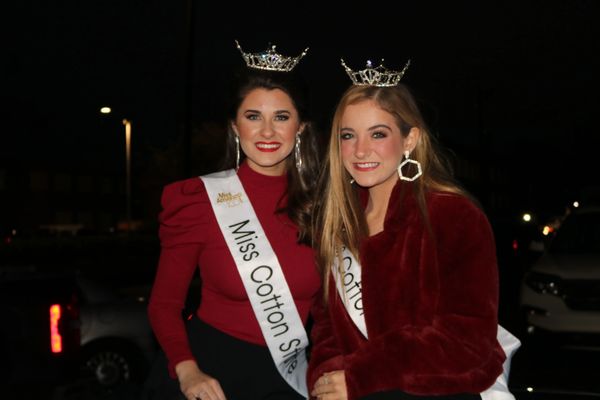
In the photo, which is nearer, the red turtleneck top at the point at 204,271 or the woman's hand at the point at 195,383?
the woman's hand at the point at 195,383

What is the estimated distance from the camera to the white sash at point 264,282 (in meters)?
2.73

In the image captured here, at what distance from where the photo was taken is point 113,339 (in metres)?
7.59

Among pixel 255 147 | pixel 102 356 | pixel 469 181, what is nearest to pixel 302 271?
pixel 255 147

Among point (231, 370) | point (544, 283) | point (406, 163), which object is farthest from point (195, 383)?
point (544, 283)

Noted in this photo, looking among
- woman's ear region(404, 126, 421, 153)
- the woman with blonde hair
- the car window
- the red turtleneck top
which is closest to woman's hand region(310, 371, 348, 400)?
the woman with blonde hair

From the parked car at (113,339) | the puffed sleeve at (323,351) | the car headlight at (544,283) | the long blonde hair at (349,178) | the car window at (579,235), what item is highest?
the long blonde hair at (349,178)

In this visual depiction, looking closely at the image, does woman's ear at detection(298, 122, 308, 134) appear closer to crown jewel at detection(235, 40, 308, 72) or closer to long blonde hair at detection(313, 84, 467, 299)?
crown jewel at detection(235, 40, 308, 72)

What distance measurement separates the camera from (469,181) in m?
70.1

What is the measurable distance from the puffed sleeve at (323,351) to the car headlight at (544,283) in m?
6.15

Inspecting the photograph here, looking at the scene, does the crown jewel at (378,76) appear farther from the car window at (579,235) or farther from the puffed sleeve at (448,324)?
the car window at (579,235)

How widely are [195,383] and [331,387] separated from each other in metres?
0.45

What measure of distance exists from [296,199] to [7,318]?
3601 mm

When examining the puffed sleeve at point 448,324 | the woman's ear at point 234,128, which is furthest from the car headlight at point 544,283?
the puffed sleeve at point 448,324

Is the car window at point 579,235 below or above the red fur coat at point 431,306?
below
